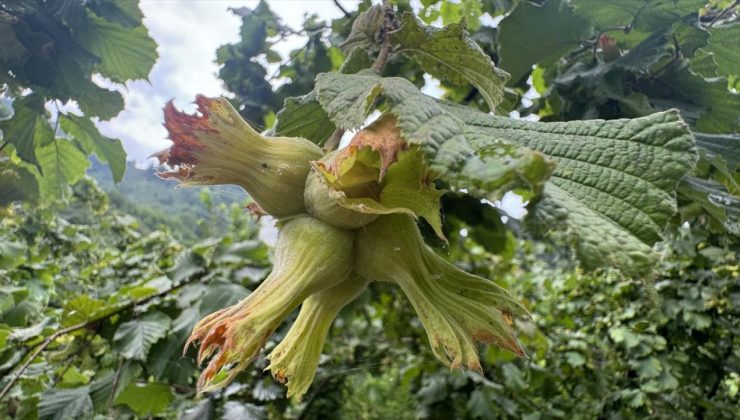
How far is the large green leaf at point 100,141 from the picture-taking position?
1.55 metres

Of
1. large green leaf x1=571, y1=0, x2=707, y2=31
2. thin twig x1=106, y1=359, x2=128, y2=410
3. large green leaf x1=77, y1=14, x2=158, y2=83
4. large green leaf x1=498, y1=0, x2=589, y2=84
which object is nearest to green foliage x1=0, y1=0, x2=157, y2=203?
large green leaf x1=77, y1=14, x2=158, y2=83

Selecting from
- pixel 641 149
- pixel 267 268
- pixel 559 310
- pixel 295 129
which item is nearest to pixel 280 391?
pixel 267 268

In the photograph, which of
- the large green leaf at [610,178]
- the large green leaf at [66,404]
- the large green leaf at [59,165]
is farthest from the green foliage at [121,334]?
the large green leaf at [610,178]

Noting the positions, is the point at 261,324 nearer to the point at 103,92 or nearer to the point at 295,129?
the point at 295,129

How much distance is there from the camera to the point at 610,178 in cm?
50

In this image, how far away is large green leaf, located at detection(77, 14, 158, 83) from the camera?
1.26 meters

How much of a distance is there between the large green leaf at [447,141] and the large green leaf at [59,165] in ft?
4.54

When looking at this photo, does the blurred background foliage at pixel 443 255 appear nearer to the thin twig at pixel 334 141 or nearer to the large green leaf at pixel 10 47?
the large green leaf at pixel 10 47

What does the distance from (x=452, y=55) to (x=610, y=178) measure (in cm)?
41

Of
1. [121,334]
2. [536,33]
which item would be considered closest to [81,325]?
[121,334]

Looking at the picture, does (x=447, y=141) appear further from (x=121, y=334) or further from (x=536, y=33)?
(x=121, y=334)

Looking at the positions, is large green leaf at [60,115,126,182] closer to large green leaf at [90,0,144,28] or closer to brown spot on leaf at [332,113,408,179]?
large green leaf at [90,0,144,28]

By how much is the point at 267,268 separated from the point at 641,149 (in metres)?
1.49

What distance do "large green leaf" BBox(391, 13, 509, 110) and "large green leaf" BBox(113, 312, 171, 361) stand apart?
1.05 metres
